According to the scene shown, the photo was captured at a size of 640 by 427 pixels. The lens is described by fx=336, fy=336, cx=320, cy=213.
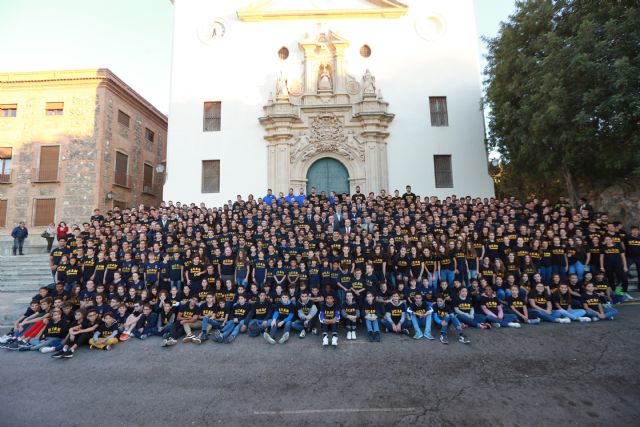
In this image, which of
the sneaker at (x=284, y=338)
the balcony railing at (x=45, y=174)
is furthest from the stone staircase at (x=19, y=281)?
the balcony railing at (x=45, y=174)

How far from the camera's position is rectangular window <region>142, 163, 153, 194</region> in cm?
2494

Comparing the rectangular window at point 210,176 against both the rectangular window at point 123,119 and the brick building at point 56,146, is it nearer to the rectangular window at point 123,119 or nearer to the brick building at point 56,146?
the brick building at point 56,146

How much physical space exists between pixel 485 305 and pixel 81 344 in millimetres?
8912

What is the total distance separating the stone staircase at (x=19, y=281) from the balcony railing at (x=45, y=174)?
27.8 feet

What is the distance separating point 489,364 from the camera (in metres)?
5.65

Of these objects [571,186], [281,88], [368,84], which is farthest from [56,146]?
[571,186]

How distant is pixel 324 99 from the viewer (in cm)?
1688

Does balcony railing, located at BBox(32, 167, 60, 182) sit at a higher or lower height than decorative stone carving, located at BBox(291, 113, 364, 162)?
lower

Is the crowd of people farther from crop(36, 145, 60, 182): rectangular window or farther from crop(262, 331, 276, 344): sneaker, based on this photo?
crop(36, 145, 60, 182): rectangular window

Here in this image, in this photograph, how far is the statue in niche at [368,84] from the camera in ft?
54.5

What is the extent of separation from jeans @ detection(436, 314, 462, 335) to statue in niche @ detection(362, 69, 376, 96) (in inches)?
480

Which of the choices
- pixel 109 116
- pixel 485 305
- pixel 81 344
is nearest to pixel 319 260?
pixel 485 305

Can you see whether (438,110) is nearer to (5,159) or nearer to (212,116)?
(212,116)

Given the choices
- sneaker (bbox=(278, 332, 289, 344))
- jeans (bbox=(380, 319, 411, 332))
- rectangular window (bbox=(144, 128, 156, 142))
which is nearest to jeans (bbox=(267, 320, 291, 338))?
sneaker (bbox=(278, 332, 289, 344))
